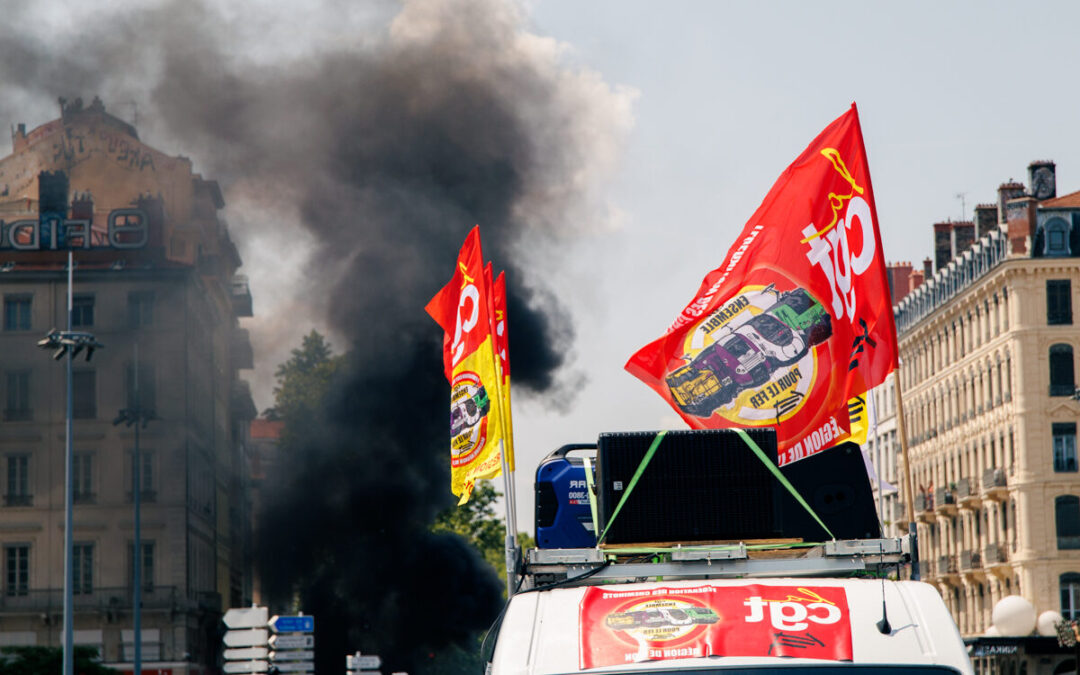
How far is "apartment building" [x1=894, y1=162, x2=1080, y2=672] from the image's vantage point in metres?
67.2

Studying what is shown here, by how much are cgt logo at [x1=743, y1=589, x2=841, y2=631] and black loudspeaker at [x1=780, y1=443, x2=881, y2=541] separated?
1.60 metres

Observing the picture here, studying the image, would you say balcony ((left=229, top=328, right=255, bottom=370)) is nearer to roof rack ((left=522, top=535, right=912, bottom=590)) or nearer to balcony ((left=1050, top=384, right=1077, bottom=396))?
balcony ((left=1050, top=384, right=1077, bottom=396))

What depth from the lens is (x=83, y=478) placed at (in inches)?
2972

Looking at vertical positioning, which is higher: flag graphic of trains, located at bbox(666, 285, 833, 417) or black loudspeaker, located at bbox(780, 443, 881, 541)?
flag graphic of trains, located at bbox(666, 285, 833, 417)

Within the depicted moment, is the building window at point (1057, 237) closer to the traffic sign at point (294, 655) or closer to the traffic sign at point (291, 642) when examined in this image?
the traffic sign at point (294, 655)

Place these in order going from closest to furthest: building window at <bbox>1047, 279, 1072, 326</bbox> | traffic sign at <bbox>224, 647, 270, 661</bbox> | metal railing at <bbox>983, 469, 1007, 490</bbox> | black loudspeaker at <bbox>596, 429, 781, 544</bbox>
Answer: black loudspeaker at <bbox>596, 429, 781, 544</bbox> → traffic sign at <bbox>224, 647, 270, 661</bbox> → building window at <bbox>1047, 279, 1072, 326</bbox> → metal railing at <bbox>983, 469, 1007, 490</bbox>

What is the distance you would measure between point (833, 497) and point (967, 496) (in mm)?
68269

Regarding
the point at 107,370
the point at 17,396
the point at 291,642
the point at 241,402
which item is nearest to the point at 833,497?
the point at 291,642

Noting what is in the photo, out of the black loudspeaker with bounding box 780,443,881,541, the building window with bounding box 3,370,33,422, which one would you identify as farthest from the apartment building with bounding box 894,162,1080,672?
the black loudspeaker with bounding box 780,443,881,541

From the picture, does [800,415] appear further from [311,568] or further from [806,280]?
[311,568]

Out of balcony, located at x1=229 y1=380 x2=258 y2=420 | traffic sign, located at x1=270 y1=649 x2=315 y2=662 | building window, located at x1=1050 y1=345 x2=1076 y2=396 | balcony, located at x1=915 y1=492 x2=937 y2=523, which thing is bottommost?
traffic sign, located at x1=270 y1=649 x2=315 y2=662

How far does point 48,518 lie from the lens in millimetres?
75375

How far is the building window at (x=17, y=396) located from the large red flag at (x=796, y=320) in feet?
229

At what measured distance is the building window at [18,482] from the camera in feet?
247
